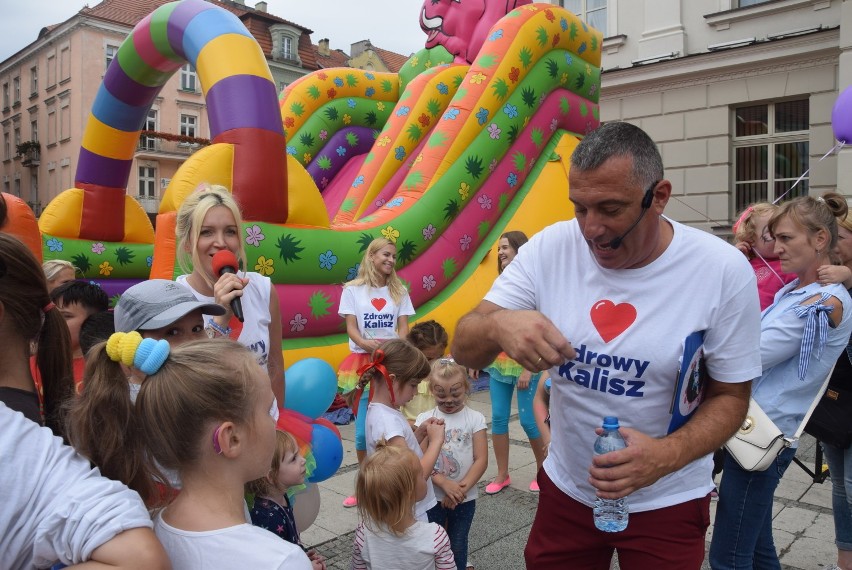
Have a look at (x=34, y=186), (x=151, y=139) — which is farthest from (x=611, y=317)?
(x=34, y=186)

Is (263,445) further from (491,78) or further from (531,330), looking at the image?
(491,78)

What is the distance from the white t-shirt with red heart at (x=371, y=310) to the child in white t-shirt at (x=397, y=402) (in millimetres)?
1601

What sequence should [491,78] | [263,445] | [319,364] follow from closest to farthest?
[263,445] → [319,364] → [491,78]

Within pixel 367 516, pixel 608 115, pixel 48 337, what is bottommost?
pixel 367 516

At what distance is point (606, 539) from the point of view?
78.2 inches

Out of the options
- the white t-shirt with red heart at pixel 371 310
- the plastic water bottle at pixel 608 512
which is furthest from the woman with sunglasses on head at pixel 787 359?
the white t-shirt with red heart at pixel 371 310

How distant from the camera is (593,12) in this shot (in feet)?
45.0

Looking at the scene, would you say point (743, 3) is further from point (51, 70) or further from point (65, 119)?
point (51, 70)

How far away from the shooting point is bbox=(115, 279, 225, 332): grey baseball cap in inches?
84.7

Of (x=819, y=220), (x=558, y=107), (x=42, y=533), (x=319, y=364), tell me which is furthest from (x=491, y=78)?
(x=42, y=533)

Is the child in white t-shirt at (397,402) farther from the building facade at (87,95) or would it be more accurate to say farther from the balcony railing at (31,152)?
the balcony railing at (31,152)

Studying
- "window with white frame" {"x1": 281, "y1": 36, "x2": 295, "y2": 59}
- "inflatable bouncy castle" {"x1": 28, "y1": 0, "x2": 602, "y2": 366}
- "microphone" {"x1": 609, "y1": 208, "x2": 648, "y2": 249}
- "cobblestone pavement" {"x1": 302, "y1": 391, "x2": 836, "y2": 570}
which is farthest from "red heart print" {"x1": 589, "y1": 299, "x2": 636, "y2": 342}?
"window with white frame" {"x1": 281, "y1": 36, "x2": 295, "y2": 59}

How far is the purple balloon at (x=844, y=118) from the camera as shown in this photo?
21.7 ft

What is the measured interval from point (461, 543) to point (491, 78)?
17.7ft
